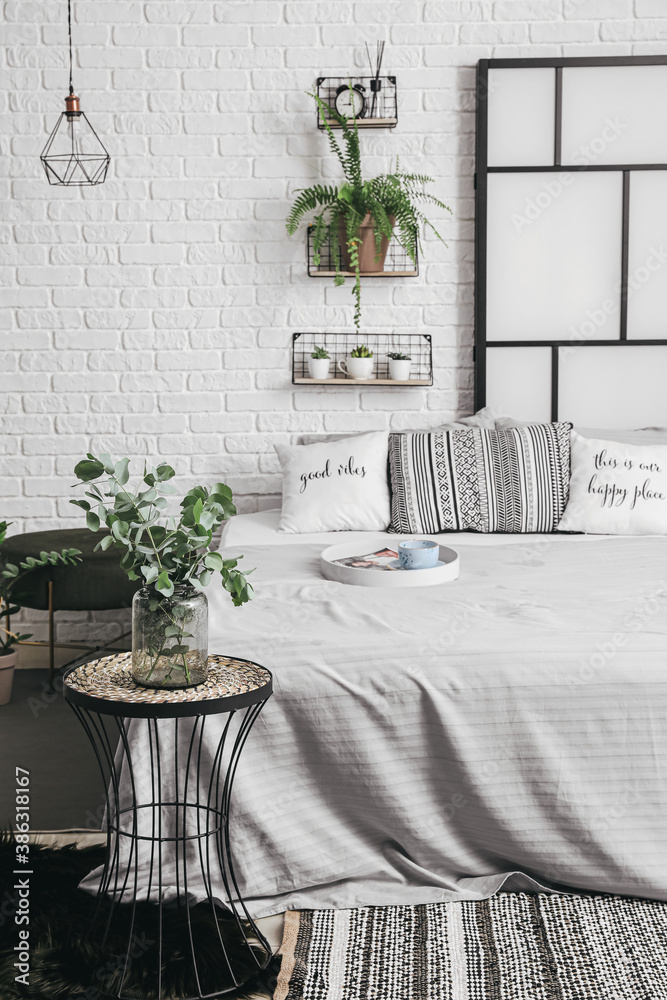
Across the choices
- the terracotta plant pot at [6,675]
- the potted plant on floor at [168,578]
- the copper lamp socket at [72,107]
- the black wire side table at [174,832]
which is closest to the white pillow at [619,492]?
the black wire side table at [174,832]

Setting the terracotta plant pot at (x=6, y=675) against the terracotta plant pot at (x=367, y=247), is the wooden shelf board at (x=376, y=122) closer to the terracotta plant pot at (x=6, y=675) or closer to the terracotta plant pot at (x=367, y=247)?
the terracotta plant pot at (x=367, y=247)

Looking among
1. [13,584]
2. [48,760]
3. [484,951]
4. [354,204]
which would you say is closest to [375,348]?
[354,204]

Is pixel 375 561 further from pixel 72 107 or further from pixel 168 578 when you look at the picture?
pixel 72 107

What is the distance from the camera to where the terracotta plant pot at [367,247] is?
3.47 meters

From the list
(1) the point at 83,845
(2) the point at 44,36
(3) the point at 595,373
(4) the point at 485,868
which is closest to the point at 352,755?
(4) the point at 485,868

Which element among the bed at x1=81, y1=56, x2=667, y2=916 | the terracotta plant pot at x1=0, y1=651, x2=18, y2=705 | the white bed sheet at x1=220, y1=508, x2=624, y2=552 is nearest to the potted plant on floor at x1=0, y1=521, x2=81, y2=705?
the terracotta plant pot at x1=0, y1=651, x2=18, y2=705

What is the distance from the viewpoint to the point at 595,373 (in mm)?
3660

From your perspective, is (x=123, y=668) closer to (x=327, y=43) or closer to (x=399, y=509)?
(x=399, y=509)

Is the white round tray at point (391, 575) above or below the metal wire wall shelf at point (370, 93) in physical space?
below

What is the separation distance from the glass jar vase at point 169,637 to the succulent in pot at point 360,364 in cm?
205

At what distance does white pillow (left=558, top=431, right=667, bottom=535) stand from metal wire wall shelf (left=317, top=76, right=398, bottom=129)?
4.78ft

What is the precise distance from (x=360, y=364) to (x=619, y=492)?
1.07 metres

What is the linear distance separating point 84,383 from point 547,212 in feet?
6.15

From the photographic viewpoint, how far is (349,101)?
3473 millimetres
